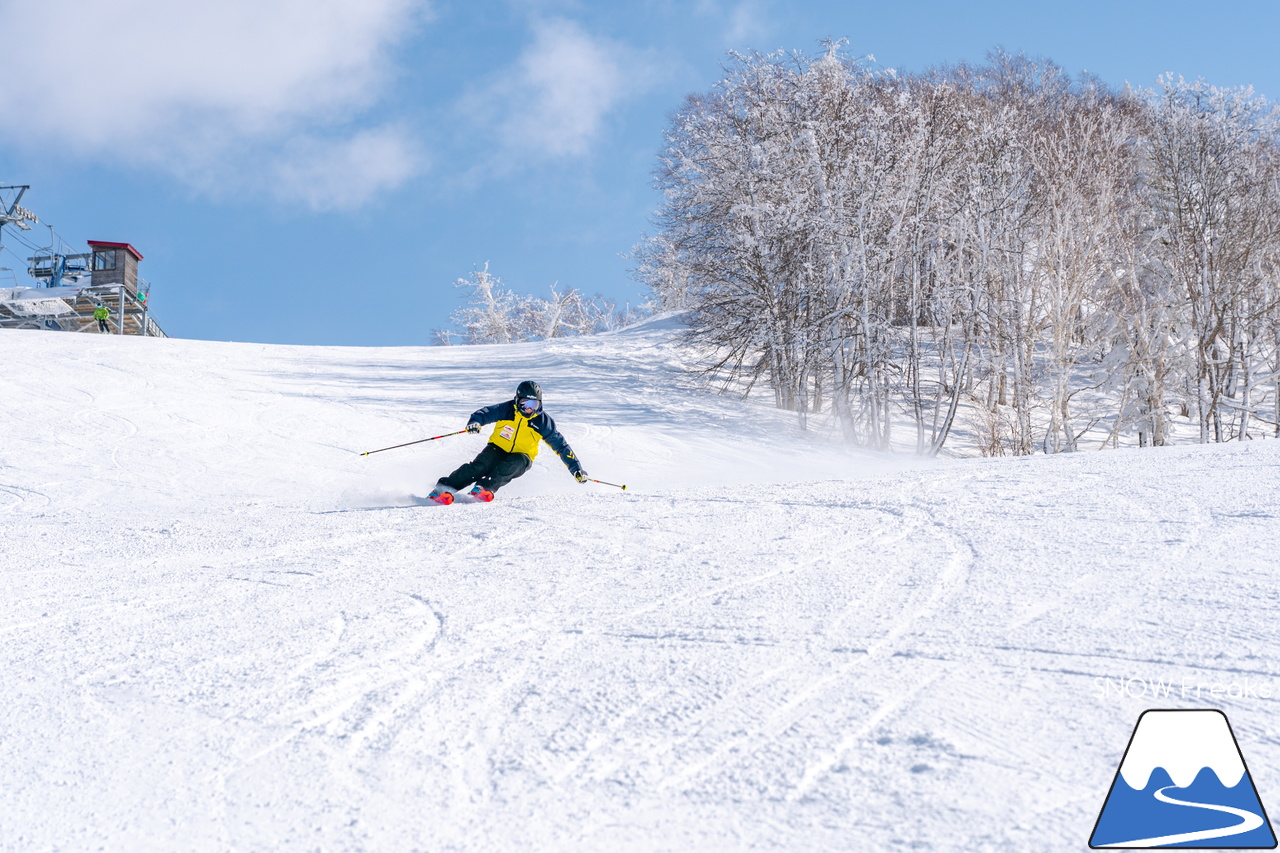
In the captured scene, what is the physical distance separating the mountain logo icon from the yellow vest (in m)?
6.20

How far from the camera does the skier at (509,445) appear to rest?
26.0 ft

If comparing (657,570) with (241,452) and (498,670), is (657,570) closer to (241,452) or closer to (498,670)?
(498,670)

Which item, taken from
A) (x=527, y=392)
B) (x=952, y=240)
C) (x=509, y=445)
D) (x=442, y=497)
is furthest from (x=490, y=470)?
(x=952, y=240)

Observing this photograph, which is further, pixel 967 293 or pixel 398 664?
pixel 967 293

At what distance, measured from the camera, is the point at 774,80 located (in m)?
17.9

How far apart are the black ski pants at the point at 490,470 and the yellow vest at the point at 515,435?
61 mm

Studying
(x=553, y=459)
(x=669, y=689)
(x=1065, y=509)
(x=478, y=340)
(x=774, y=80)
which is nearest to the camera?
(x=669, y=689)

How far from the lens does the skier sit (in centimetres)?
793

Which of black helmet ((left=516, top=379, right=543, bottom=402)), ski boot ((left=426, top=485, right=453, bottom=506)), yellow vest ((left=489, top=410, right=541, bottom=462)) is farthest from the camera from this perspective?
yellow vest ((left=489, top=410, right=541, bottom=462))

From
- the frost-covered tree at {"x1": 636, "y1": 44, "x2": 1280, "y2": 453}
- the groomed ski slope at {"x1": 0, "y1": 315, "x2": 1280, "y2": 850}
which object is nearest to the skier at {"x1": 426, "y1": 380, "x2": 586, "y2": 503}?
the groomed ski slope at {"x1": 0, "y1": 315, "x2": 1280, "y2": 850}

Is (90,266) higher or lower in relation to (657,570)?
higher

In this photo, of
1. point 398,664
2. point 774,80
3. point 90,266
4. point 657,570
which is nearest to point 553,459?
point 657,570

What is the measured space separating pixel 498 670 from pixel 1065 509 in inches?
172

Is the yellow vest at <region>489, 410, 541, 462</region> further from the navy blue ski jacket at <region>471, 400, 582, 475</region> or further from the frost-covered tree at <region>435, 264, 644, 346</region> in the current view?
the frost-covered tree at <region>435, 264, 644, 346</region>
